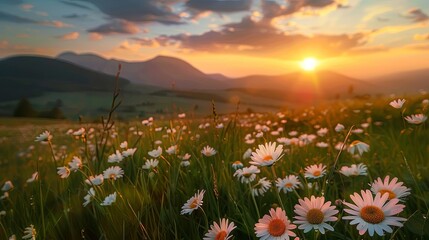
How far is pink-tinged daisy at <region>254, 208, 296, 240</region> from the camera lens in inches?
54.9

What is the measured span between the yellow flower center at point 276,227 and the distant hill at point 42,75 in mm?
101750

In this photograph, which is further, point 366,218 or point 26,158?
point 26,158

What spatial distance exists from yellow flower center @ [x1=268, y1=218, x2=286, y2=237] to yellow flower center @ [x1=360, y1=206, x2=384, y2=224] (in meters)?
0.29

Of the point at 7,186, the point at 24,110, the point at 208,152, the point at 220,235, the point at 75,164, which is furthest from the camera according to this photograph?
the point at 24,110

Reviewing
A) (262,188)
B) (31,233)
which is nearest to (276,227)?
(262,188)

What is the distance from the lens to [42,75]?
420 ft

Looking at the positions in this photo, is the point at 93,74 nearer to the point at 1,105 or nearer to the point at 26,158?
the point at 1,105

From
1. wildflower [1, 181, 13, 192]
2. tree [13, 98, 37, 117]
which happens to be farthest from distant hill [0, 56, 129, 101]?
wildflower [1, 181, 13, 192]

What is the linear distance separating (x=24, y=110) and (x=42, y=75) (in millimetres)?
74619

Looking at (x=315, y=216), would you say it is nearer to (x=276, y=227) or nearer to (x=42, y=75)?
(x=276, y=227)

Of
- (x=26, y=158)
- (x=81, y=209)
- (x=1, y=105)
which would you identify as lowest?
(x=1, y=105)

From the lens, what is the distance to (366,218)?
1.34 metres

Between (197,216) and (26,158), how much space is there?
872 cm

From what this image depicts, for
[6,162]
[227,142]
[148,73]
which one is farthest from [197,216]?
[148,73]
